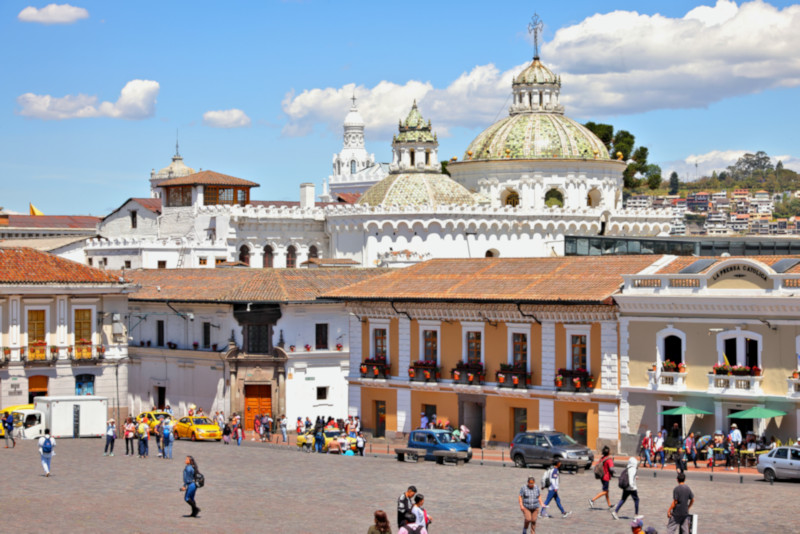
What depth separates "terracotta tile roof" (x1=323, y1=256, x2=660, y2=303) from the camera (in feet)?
177

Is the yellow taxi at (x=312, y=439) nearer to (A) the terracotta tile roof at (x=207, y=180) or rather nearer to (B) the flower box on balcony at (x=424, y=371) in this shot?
(B) the flower box on balcony at (x=424, y=371)

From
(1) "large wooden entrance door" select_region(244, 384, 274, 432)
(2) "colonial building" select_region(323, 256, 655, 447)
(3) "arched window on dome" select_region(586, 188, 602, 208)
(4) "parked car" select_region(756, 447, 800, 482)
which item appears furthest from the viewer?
(3) "arched window on dome" select_region(586, 188, 602, 208)

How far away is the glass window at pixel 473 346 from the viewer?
5716 cm

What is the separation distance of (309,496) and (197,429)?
2124cm

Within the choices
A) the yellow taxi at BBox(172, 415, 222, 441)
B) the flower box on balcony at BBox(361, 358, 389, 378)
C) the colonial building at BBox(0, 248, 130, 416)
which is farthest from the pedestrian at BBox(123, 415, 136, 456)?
the flower box on balcony at BBox(361, 358, 389, 378)

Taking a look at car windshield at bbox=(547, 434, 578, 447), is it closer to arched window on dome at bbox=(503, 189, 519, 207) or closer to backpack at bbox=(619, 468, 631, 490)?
backpack at bbox=(619, 468, 631, 490)

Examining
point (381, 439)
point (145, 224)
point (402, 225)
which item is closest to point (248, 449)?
point (381, 439)

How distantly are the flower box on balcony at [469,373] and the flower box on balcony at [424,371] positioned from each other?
4.15ft

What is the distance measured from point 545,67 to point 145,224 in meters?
32.6

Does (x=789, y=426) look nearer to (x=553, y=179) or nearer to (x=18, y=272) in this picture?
(x=18, y=272)

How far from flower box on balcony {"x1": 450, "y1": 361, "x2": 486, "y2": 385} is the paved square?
9.35 metres

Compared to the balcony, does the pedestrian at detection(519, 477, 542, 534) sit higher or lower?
lower

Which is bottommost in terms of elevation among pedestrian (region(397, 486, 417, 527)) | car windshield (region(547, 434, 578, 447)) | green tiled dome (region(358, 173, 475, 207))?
car windshield (region(547, 434, 578, 447))

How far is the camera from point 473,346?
57.4m
